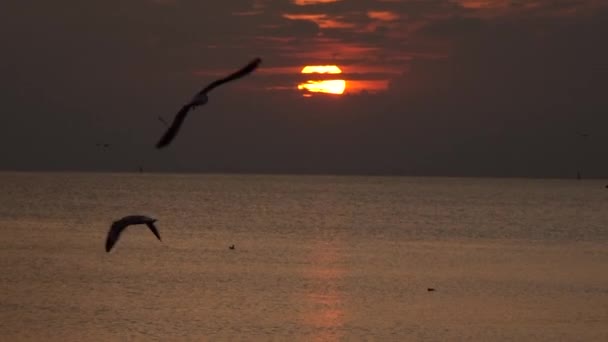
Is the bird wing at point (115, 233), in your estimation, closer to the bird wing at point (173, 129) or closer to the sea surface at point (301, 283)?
the bird wing at point (173, 129)

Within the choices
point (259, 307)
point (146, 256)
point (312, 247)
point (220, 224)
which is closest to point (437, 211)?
point (220, 224)

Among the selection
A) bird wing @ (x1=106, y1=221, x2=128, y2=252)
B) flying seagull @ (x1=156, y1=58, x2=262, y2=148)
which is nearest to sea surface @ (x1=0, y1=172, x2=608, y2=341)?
bird wing @ (x1=106, y1=221, x2=128, y2=252)

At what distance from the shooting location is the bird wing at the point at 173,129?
16859 millimetres

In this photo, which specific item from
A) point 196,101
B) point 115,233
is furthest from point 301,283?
point 196,101

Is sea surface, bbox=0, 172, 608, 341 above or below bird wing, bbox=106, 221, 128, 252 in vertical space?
below

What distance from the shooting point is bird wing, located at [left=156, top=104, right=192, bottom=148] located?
16859mm

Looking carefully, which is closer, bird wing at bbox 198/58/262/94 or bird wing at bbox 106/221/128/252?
bird wing at bbox 198/58/262/94

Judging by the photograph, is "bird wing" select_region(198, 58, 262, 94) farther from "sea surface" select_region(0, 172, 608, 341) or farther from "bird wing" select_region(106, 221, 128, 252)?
"sea surface" select_region(0, 172, 608, 341)

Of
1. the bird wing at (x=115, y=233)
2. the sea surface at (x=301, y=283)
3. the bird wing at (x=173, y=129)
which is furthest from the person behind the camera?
the sea surface at (x=301, y=283)

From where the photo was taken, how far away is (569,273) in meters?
66.2

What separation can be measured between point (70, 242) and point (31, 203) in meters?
84.4

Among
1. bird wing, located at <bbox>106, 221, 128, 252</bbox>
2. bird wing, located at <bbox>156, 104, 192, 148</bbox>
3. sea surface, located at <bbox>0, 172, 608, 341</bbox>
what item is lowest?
sea surface, located at <bbox>0, 172, 608, 341</bbox>

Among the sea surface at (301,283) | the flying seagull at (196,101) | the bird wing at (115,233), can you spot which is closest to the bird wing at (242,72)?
the flying seagull at (196,101)

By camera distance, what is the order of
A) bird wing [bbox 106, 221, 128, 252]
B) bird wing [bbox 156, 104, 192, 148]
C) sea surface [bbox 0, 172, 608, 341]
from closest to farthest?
bird wing [bbox 156, 104, 192, 148], bird wing [bbox 106, 221, 128, 252], sea surface [bbox 0, 172, 608, 341]
